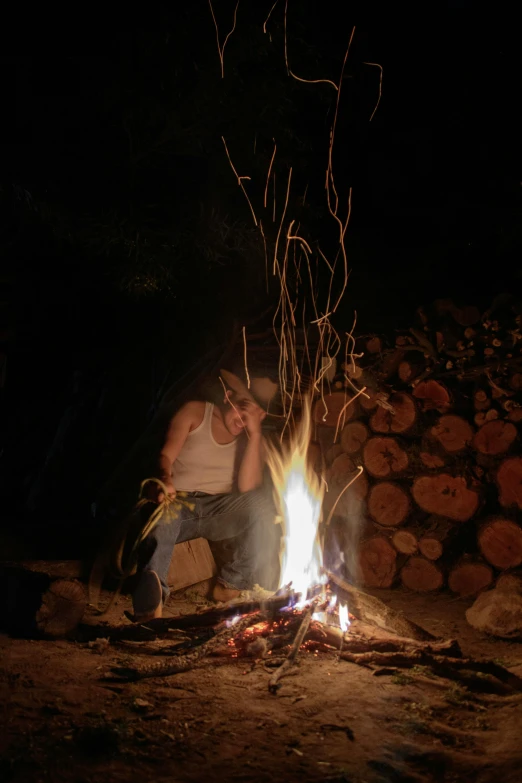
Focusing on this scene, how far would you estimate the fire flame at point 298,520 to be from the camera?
14.9 feet

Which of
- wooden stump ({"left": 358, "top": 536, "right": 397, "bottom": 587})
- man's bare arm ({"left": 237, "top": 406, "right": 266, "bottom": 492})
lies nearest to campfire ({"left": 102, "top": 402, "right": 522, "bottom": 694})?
man's bare arm ({"left": 237, "top": 406, "right": 266, "bottom": 492})

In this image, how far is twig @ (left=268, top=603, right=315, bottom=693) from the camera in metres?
3.21

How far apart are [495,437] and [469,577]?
112cm

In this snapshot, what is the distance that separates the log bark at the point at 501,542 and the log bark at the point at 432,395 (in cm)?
95

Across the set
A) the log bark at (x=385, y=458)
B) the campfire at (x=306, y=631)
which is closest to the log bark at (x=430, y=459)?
the log bark at (x=385, y=458)

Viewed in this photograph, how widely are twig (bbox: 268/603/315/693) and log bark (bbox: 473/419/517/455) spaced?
1.97 metres

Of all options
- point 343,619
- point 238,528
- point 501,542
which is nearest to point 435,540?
point 501,542

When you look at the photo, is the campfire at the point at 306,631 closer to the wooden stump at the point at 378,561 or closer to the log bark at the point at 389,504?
the log bark at the point at 389,504

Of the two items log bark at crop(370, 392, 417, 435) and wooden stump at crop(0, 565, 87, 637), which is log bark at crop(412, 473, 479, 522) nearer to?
log bark at crop(370, 392, 417, 435)

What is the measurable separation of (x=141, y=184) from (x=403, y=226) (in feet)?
10.9

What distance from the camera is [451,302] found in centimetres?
524

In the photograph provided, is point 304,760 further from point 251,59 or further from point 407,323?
point 251,59

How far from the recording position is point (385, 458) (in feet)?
17.5

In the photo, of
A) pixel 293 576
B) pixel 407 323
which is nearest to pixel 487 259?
pixel 407 323
